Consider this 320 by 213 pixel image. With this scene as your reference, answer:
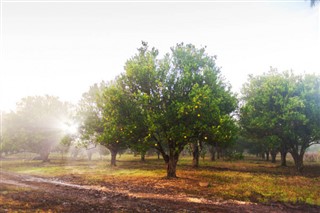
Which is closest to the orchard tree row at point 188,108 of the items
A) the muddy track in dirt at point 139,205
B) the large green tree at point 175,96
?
the large green tree at point 175,96

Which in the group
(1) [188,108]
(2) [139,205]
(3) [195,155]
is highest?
(1) [188,108]

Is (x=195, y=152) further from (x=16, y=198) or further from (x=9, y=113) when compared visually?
(x=9, y=113)

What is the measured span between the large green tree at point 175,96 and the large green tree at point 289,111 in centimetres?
1192

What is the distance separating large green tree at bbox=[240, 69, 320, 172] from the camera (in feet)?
138

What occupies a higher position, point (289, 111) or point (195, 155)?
point (289, 111)

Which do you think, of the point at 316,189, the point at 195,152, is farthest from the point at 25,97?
the point at 316,189

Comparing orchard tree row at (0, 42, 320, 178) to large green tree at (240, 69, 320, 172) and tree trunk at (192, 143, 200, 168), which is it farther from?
tree trunk at (192, 143, 200, 168)

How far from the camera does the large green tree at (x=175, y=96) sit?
3044cm

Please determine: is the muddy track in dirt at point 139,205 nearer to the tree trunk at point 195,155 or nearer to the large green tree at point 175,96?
the large green tree at point 175,96

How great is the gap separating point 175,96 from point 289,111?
22910 mm

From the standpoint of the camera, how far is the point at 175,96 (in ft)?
109

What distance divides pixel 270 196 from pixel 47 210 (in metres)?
20.1

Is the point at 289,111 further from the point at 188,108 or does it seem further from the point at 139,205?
the point at 139,205

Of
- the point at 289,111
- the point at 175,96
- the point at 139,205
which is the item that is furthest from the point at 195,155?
the point at 139,205
